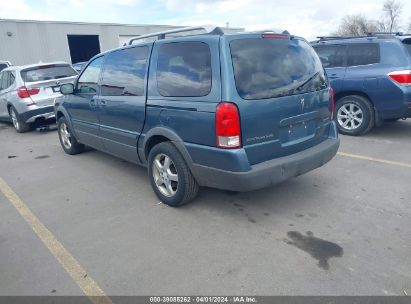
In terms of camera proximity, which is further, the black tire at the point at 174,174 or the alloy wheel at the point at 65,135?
the alloy wheel at the point at 65,135

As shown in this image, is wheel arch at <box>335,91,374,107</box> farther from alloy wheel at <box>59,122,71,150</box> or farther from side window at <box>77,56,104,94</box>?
alloy wheel at <box>59,122,71,150</box>

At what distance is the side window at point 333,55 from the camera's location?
6.73 metres

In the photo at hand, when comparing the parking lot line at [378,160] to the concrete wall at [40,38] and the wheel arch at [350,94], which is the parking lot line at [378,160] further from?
the concrete wall at [40,38]

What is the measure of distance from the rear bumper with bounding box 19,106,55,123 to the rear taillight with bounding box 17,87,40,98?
1.22ft

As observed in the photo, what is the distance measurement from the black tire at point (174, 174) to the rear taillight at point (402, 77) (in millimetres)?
4272

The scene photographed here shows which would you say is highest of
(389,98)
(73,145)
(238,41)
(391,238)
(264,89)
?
(238,41)

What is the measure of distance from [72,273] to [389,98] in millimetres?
5673

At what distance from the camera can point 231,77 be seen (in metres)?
3.10

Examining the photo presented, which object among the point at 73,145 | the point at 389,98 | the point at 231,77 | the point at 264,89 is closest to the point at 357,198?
the point at 264,89

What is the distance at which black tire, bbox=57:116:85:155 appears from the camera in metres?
6.11

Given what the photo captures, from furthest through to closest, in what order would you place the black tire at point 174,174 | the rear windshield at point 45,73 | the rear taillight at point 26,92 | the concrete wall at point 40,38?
the concrete wall at point 40,38 → the rear windshield at point 45,73 → the rear taillight at point 26,92 → the black tire at point 174,174

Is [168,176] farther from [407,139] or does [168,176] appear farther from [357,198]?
[407,139]

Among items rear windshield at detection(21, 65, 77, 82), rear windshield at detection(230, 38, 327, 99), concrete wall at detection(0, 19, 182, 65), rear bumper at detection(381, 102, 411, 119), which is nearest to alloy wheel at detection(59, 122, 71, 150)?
rear windshield at detection(21, 65, 77, 82)

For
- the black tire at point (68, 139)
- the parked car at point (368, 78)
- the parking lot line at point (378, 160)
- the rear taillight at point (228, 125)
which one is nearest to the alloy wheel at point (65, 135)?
the black tire at point (68, 139)
